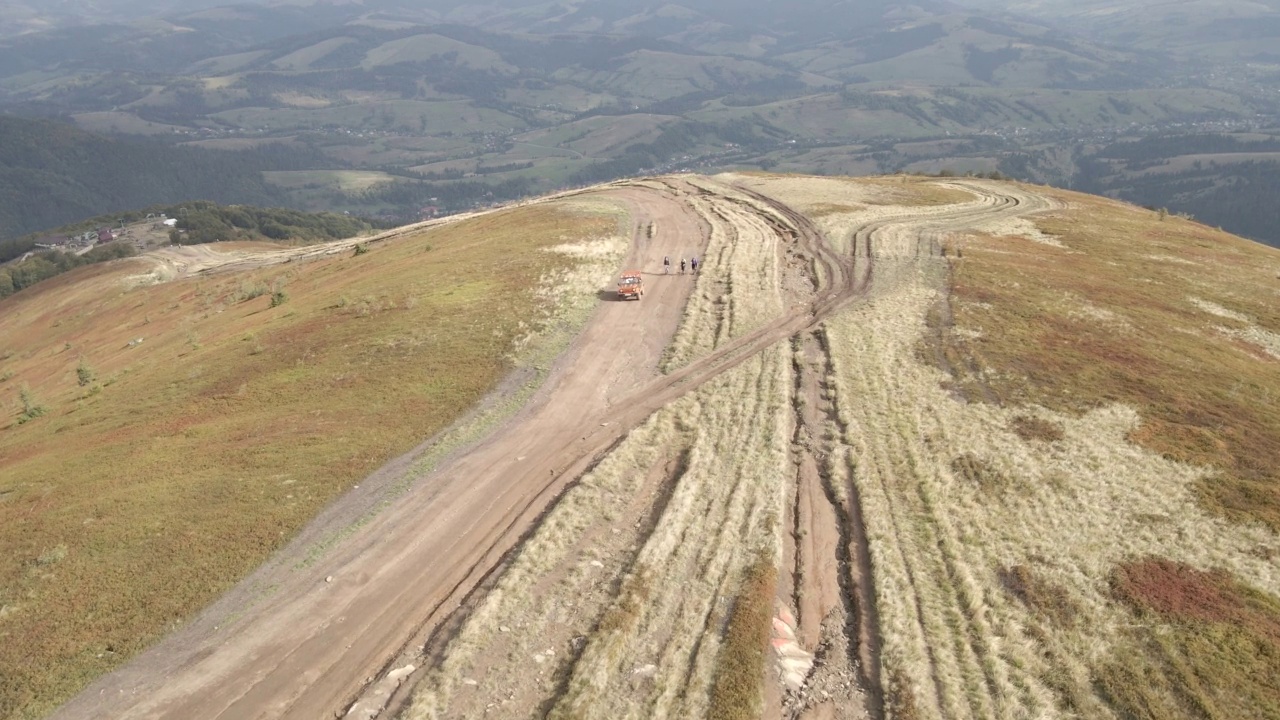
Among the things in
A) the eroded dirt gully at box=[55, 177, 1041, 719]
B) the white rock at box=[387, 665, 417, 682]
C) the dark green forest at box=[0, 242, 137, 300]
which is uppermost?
the dark green forest at box=[0, 242, 137, 300]

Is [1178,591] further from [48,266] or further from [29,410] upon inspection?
[48,266]

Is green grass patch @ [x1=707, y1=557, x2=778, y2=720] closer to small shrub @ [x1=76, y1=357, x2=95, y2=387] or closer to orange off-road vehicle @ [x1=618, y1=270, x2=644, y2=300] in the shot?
orange off-road vehicle @ [x1=618, y1=270, x2=644, y2=300]

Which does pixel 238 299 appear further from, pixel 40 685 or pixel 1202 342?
pixel 1202 342

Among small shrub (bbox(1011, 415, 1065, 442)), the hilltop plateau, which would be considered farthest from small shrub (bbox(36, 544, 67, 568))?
small shrub (bbox(1011, 415, 1065, 442))

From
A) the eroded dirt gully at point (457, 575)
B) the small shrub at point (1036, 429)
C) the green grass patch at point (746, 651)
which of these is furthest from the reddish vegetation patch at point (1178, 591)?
the green grass patch at point (746, 651)

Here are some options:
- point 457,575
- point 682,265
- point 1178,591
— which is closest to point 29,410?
point 457,575

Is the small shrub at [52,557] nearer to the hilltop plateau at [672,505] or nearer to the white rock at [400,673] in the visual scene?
the hilltop plateau at [672,505]
